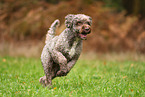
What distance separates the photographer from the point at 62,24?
12.8 metres

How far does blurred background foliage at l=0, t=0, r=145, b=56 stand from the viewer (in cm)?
1321

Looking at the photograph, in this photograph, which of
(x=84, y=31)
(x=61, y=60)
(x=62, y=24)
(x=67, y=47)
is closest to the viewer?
(x=84, y=31)

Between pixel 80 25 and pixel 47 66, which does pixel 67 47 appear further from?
pixel 47 66

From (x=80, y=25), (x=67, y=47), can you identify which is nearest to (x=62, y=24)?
(x=67, y=47)

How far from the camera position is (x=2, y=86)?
469 cm

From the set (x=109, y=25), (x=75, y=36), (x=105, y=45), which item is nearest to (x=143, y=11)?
(x=109, y=25)

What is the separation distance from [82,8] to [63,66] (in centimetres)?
1015

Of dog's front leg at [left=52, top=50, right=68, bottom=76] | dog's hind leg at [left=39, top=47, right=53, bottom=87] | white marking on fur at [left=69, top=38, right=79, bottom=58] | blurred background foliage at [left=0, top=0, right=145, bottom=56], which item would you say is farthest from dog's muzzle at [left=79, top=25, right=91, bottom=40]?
blurred background foliage at [left=0, top=0, right=145, bottom=56]

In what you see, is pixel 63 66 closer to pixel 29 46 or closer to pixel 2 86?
pixel 2 86

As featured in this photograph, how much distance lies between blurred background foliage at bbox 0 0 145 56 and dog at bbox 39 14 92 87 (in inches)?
313

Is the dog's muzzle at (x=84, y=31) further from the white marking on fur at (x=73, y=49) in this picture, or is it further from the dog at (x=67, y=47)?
the white marking on fur at (x=73, y=49)

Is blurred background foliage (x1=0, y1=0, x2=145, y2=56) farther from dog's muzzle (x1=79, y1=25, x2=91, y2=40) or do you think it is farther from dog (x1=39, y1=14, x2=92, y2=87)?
dog's muzzle (x1=79, y1=25, x2=91, y2=40)

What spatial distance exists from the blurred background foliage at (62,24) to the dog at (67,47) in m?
7.94

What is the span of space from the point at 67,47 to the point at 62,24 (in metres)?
8.67
